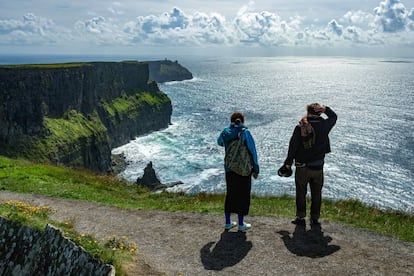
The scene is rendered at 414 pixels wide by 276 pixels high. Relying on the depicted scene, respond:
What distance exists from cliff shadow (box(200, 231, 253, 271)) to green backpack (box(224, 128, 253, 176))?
204 centimetres

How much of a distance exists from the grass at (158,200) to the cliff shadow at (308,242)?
5.62 feet

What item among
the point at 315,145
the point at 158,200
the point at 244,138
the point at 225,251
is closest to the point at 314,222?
the point at 315,145

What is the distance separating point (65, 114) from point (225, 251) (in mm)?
93470

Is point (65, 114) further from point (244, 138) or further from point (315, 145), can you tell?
point (315, 145)

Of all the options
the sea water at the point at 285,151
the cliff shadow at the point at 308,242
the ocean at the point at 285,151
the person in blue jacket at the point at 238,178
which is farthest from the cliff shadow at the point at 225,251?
the sea water at the point at 285,151

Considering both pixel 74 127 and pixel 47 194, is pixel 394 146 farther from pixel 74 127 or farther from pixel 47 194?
pixel 47 194

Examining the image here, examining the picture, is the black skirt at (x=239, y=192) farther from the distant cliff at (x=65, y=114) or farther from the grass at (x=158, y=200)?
the distant cliff at (x=65, y=114)

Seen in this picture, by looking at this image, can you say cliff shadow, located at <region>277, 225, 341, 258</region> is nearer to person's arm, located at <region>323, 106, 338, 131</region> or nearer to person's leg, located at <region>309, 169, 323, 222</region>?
person's leg, located at <region>309, 169, 323, 222</region>

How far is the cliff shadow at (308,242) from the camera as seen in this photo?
1128cm

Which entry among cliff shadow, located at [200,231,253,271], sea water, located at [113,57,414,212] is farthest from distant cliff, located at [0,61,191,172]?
cliff shadow, located at [200,231,253,271]

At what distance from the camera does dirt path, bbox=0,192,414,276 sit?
10.4 meters

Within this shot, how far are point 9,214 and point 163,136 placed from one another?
12343cm

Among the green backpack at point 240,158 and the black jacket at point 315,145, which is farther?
the black jacket at point 315,145

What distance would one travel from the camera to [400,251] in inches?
451
